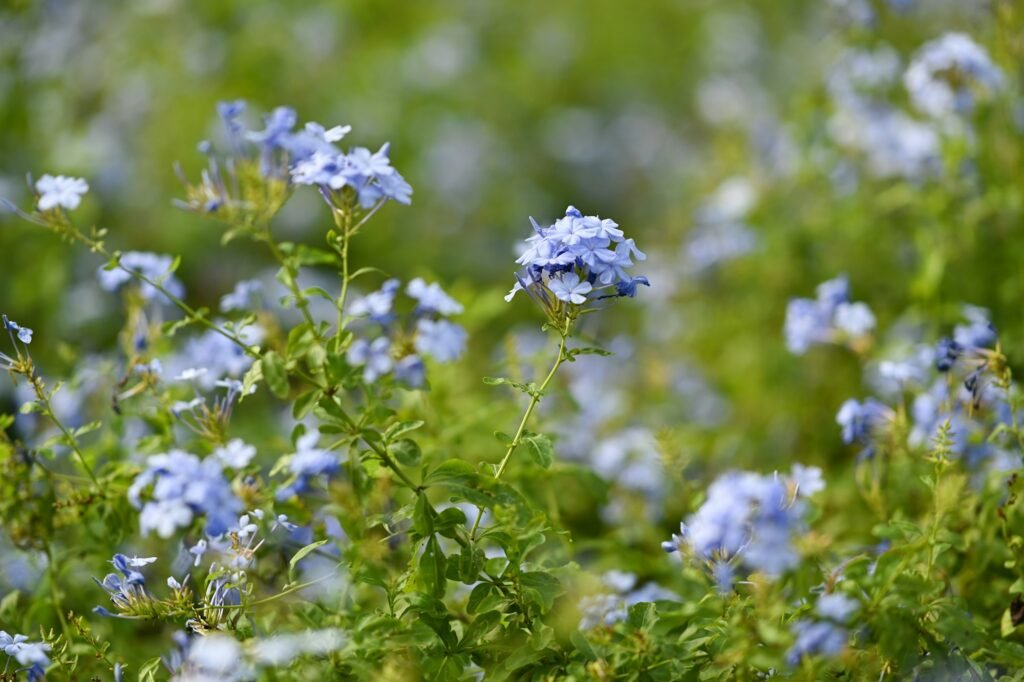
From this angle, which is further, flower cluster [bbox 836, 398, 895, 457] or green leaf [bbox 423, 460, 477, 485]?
flower cluster [bbox 836, 398, 895, 457]

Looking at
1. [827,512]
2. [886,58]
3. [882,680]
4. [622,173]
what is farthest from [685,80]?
[882,680]

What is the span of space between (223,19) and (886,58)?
4104 mm

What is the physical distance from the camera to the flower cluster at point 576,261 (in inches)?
72.3

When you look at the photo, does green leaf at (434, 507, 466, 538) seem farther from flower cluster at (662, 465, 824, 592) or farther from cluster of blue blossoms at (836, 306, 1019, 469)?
cluster of blue blossoms at (836, 306, 1019, 469)

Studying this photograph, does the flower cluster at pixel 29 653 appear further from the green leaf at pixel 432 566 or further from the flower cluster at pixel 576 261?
the flower cluster at pixel 576 261

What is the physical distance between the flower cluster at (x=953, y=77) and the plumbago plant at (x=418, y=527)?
0.96 meters

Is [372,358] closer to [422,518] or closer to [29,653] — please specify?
[422,518]

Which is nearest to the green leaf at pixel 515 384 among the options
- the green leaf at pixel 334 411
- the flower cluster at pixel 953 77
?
the green leaf at pixel 334 411

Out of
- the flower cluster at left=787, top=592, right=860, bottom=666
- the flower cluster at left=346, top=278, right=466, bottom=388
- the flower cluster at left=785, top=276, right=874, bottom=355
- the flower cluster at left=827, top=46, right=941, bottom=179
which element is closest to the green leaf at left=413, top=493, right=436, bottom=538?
the flower cluster at left=346, top=278, right=466, bottom=388

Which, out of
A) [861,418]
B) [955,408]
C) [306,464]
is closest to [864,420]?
[861,418]

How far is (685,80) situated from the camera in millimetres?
7965

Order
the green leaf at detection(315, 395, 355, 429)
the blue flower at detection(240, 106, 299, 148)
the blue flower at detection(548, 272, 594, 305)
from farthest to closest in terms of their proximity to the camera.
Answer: the blue flower at detection(240, 106, 299, 148) < the green leaf at detection(315, 395, 355, 429) < the blue flower at detection(548, 272, 594, 305)

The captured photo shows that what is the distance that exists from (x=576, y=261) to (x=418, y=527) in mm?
590

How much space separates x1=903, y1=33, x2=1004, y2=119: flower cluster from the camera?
10.1 feet
